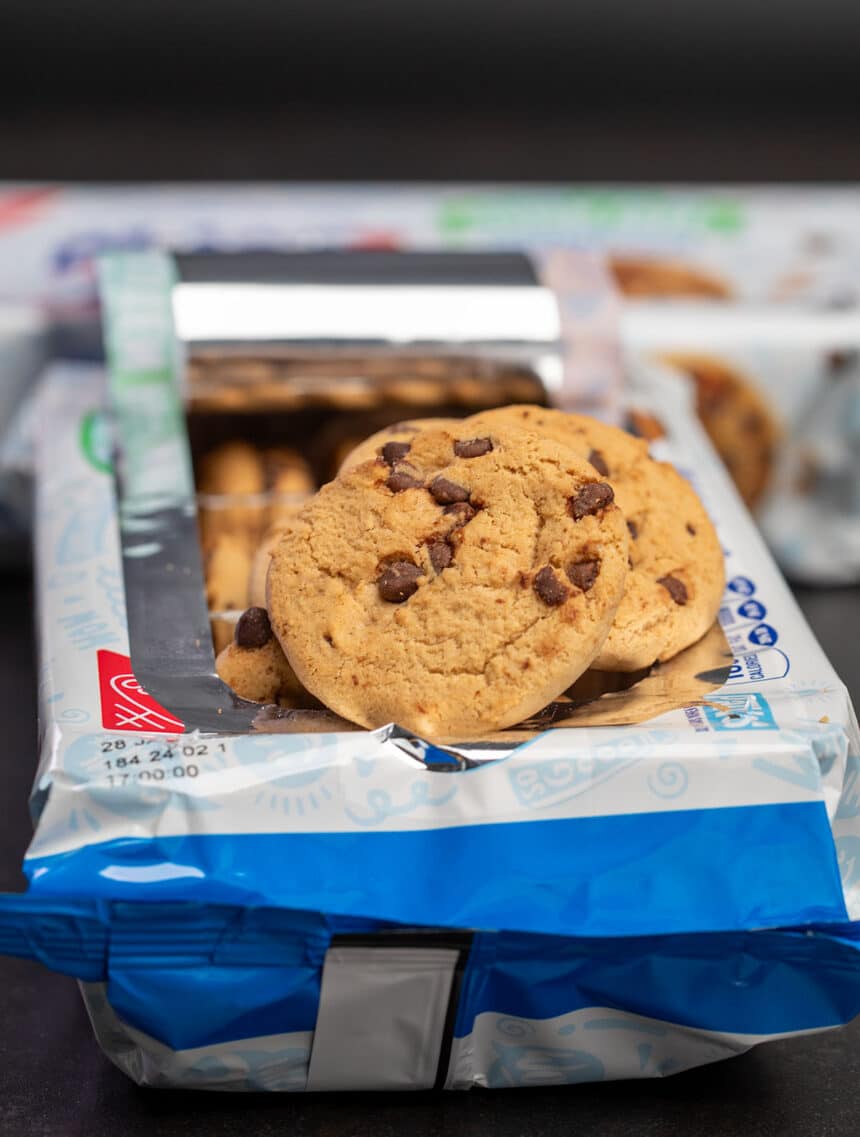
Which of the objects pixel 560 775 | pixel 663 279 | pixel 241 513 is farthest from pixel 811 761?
pixel 663 279

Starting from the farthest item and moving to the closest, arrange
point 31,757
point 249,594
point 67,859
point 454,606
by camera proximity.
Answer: point 31,757, point 249,594, point 454,606, point 67,859

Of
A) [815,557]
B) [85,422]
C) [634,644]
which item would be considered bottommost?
[634,644]

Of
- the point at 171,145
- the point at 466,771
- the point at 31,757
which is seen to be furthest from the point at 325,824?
the point at 171,145

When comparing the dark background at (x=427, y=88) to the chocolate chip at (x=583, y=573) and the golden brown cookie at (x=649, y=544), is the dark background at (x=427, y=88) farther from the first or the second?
the chocolate chip at (x=583, y=573)

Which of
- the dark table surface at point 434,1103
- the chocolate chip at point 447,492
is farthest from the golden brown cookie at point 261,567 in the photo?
the dark table surface at point 434,1103

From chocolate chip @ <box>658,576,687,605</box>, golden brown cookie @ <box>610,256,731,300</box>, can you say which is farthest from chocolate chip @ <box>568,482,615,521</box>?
golden brown cookie @ <box>610,256,731,300</box>

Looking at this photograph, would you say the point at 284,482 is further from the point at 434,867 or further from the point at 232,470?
the point at 434,867

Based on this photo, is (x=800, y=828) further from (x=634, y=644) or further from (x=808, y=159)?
(x=808, y=159)

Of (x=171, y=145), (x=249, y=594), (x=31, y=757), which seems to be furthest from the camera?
(x=171, y=145)
